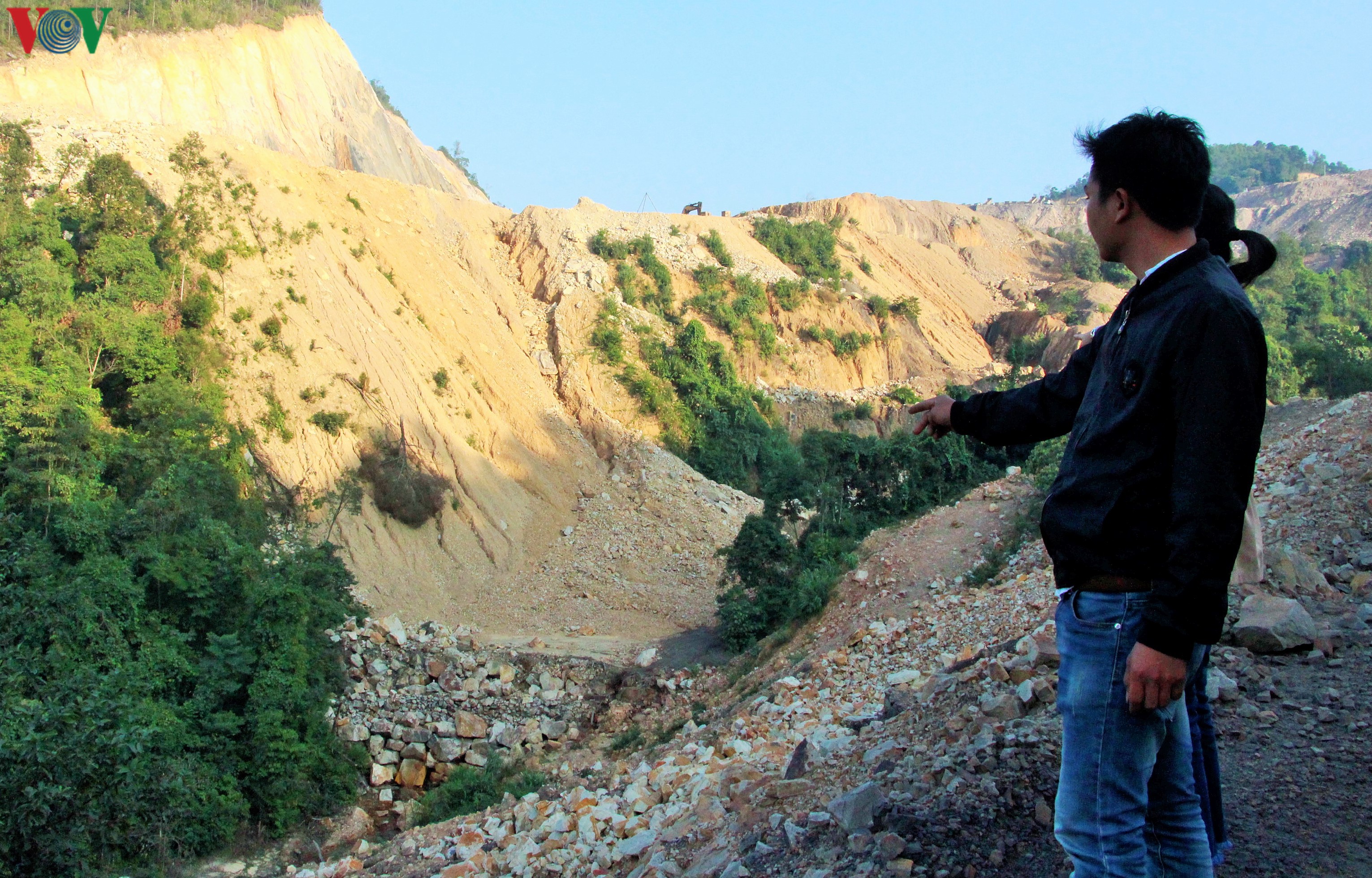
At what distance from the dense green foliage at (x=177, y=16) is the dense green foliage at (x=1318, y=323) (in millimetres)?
25273

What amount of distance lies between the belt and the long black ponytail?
1086mm

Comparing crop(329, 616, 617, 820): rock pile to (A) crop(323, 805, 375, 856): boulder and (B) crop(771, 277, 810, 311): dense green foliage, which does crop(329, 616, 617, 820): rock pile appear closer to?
(A) crop(323, 805, 375, 856): boulder

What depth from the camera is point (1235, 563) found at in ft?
8.05

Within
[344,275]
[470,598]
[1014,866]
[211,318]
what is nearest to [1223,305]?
[1014,866]

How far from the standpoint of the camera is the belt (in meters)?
1.92

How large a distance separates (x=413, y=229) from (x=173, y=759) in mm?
16863

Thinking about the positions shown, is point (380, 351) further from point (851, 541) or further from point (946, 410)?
point (946, 410)

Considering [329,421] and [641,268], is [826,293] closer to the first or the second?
[641,268]

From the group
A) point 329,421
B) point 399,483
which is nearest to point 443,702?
point 399,483

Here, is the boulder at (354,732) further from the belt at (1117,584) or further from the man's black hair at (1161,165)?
the man's black hair at (1161,165)

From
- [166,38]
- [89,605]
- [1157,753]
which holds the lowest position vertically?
[1157,753]

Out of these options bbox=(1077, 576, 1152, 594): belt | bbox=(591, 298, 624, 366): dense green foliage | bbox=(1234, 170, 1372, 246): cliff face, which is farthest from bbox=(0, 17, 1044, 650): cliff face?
bbox=(1234, 170, 1372, 246): cliff face

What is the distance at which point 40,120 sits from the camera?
713 inches

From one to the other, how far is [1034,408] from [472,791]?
29.9 feet
